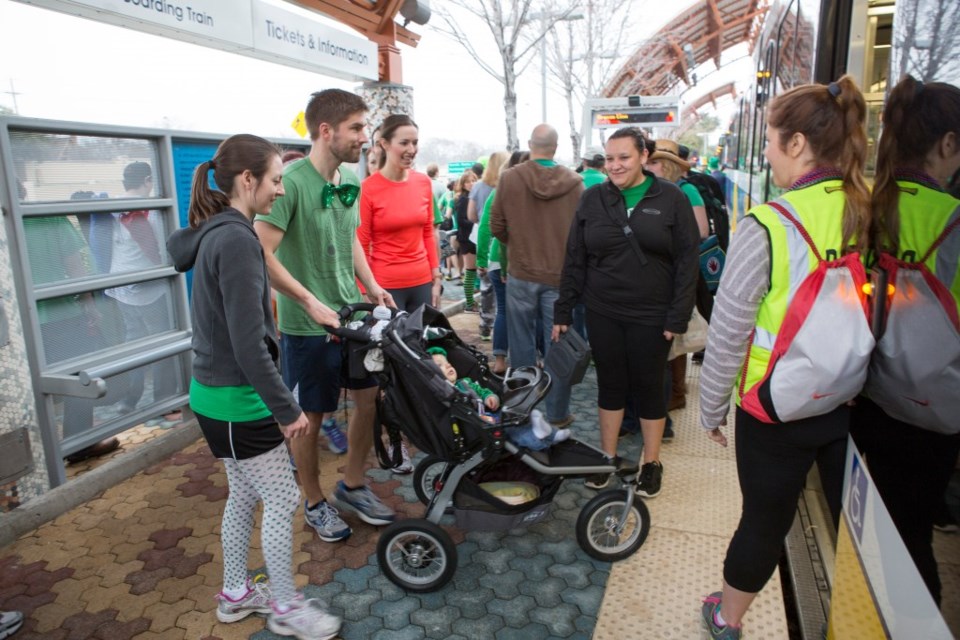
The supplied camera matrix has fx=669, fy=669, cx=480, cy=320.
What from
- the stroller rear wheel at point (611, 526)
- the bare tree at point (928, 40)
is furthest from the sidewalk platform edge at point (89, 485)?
the bare tree at point (928, 40)

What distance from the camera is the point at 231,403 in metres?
2.37

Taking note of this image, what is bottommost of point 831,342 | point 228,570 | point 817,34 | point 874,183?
point 228,570

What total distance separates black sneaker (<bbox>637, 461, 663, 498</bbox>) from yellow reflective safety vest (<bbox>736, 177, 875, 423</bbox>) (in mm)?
1704

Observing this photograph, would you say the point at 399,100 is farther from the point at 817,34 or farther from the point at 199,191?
the point at 199,191

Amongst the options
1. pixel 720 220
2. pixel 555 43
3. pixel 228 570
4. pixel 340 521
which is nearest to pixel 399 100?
pixel 720 220

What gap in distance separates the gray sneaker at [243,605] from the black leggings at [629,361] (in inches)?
76.6

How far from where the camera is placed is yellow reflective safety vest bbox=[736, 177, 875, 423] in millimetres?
1774

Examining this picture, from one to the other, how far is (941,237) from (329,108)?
250 centimetres

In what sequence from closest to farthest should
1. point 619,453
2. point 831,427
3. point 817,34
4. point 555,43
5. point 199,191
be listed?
point 831,427, point 199,191, point 817,34, point 619,453, point 555,43

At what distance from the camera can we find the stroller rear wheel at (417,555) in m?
2.86

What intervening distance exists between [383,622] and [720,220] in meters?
3.29

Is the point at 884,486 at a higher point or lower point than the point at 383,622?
higher

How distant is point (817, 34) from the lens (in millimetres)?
3992

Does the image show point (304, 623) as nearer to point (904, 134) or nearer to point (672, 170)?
point (904, 134)
